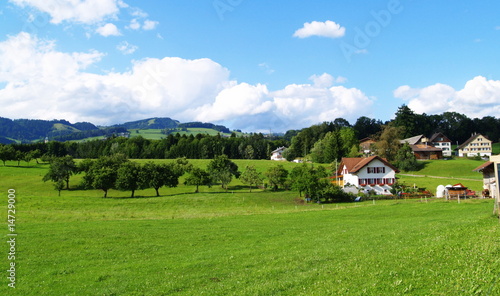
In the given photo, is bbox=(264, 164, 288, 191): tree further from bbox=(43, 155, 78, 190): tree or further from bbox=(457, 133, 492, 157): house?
bbox=(457, 133, 492, 157): house

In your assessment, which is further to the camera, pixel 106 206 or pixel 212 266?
pixel 106 206

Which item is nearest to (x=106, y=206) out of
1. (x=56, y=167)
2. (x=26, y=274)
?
(x=56, y=167)

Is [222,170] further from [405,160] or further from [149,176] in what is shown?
[405,160]

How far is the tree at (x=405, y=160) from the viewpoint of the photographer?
337ft

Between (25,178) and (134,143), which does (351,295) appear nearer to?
(25,178)

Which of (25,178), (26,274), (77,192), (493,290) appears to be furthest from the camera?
(25,178)

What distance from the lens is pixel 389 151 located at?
110562 mm

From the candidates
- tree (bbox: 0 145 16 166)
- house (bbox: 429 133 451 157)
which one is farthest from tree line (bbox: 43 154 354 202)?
house (bbox: 429 133 451 157)

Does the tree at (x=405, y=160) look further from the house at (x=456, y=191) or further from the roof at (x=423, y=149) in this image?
the house at (x=456, y=191)

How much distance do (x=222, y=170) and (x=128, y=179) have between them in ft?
82.6

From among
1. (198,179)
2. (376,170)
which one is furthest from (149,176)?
(376,170)

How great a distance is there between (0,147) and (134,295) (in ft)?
426

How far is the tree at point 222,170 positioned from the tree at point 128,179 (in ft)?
62.3

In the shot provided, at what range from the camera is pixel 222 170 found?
91750 millimetres
